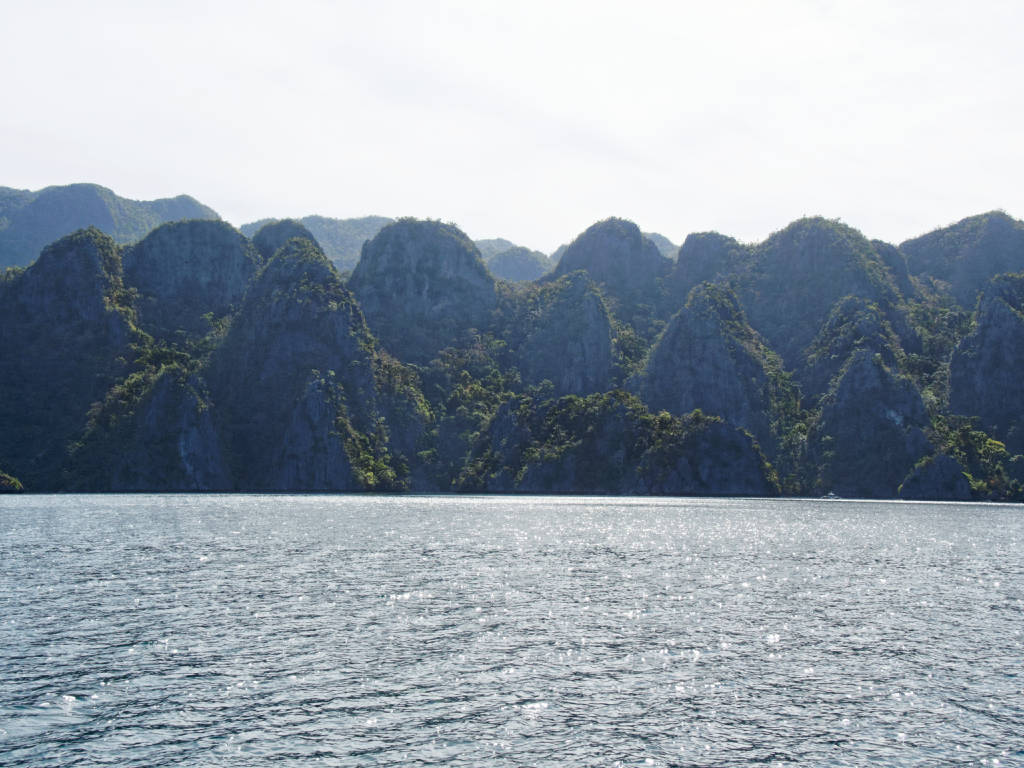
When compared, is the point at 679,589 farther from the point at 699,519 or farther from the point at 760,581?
the point at 699,519

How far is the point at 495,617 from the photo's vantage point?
56.5 metres

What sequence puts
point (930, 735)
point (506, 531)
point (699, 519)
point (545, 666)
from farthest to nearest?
point (699, 519)
point (506, 531)
point (545, 666)
point (930, 735)

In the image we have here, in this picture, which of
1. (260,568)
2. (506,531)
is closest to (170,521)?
(506,531)

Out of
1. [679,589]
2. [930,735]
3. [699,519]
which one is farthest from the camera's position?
[699,519]

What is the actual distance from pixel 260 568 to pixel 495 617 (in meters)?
31.8

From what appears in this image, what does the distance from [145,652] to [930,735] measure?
37.6m

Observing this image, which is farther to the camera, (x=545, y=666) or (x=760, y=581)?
(x=760, y=581)

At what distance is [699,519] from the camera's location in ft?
508

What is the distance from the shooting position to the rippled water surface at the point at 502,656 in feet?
105

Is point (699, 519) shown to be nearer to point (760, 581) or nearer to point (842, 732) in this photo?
point (760, 581)

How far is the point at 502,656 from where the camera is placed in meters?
45.6

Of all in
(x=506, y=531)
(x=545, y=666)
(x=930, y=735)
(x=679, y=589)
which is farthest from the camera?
(x=506, y=531)

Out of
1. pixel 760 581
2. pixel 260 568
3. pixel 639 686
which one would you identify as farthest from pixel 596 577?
pixel 639 686

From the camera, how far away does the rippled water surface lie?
105 feet
